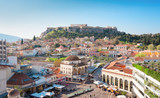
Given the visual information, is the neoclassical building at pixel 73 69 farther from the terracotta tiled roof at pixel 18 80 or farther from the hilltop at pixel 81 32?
the hilltop at pixel 81 32

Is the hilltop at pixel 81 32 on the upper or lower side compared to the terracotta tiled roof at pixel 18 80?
upper

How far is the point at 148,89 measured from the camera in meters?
19.0

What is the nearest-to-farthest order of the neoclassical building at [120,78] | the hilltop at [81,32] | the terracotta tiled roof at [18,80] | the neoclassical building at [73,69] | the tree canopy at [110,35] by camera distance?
1. the terracotta tiled roof at [18,80]
2. the neoclassical building at [120,78]
3. the neoclassical building at [73,69]
4. the tree canopy at [110,35]
5. the hilltop at [81,32]

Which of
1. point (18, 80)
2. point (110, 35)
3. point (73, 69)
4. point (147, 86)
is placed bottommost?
point (73, 69)

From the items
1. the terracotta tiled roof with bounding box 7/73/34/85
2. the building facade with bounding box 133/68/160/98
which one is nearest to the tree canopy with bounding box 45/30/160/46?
the building facade with bounding box 133/68/160/98

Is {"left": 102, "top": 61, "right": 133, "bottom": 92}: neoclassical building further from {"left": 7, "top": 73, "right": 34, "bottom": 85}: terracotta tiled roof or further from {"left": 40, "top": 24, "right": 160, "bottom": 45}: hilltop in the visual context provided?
{"left": 40, "top": 24, "right": 160, "bottom": 45}: hilltop

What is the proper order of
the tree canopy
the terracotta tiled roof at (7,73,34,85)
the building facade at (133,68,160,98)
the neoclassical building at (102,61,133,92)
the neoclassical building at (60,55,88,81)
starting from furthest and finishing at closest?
the tree canopy → the neoclassical building at (60,55,88,81) → the neoclassical building at (102,61,133,92) → the terracotta tiled roof at (7,73,34,85) → the building facade at (133,68,160,98)

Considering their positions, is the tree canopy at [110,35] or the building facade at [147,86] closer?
the building facade at [147,86]

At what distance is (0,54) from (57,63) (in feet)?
62.0

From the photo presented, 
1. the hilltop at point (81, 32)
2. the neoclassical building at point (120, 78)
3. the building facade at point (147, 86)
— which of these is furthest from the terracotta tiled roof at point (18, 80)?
the hilltop at point (81, 32)

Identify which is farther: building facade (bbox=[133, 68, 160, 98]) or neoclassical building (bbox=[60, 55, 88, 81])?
neoclassical building (bbox=[60, 55, 88, 81])

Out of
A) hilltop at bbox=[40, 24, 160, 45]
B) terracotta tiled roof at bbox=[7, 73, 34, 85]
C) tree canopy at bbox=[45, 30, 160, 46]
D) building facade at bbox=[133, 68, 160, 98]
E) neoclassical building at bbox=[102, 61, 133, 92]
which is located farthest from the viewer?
hilltop at bbox=[40, 24, 160, 45]

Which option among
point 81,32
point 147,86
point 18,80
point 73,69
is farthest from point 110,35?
point 18,80

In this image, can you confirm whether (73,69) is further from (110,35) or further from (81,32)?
(81,32)
